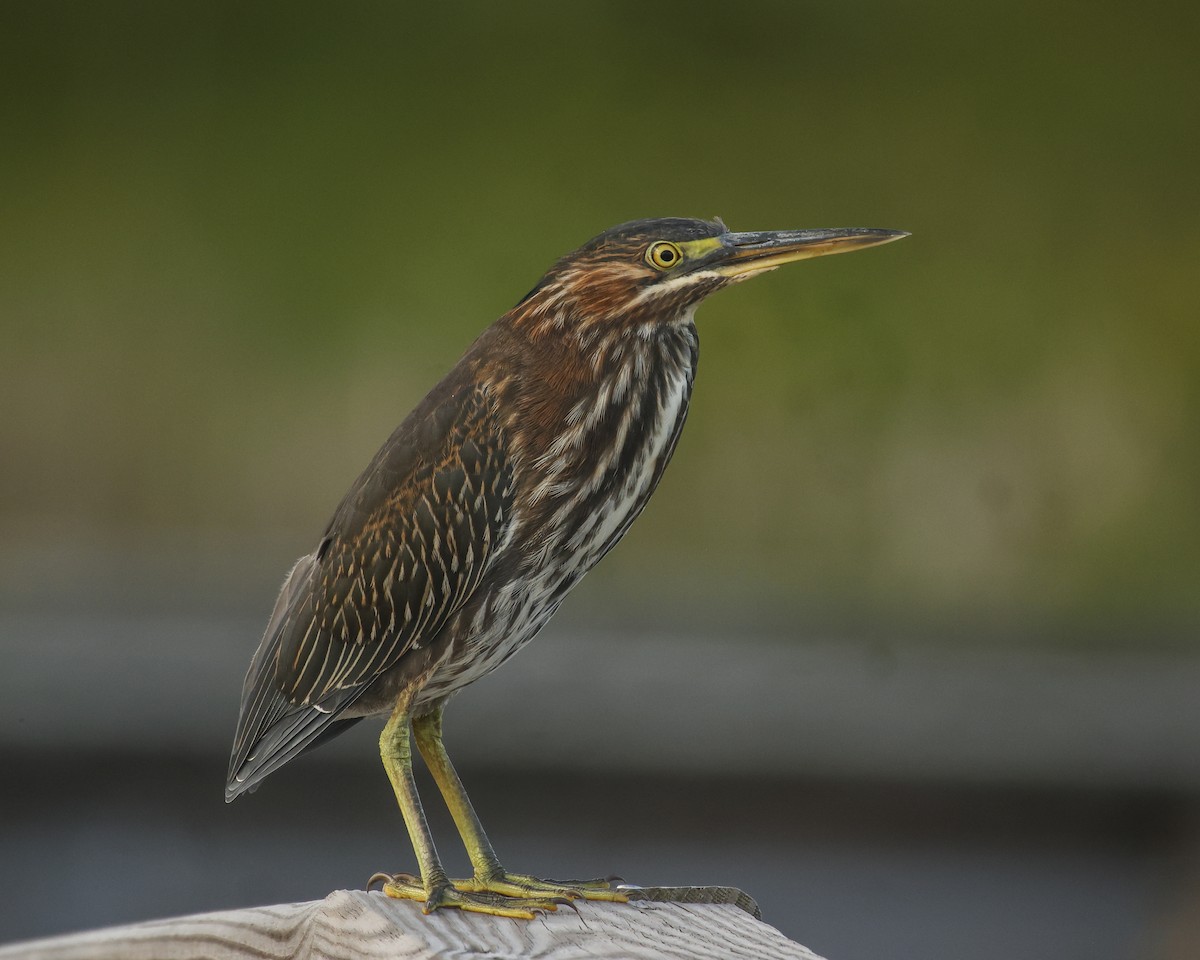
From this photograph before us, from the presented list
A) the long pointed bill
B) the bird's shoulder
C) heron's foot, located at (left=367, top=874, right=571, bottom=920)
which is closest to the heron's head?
the long pointed bill

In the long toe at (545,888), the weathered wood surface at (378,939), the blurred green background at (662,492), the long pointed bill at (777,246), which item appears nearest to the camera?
the weathered wood surface at (378,939)

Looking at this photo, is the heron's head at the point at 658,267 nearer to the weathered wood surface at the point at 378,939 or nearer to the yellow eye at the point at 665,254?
the yellow eye at the point at 665,254

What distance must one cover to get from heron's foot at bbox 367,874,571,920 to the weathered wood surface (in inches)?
3.6

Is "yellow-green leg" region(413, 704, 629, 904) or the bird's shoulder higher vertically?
the bird's shoulder

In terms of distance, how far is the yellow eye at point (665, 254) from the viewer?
6.10 feet

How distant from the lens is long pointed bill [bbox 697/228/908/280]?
180 centimetres

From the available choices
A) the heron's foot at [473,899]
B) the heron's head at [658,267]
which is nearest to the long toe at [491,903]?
the heron's foot at [473,899]

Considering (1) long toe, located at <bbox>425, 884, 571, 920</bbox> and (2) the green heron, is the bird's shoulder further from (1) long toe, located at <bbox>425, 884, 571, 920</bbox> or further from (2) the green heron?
(1) long toe, located at <bbox>425, 884, 571, 920</bbox>

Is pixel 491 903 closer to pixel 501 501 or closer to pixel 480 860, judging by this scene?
pixel 480 860

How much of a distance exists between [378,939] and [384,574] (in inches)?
25.1

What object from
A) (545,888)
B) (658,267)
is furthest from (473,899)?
(658,267)

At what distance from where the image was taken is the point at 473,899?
1.89 m

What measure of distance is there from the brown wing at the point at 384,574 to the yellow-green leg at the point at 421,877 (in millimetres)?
78

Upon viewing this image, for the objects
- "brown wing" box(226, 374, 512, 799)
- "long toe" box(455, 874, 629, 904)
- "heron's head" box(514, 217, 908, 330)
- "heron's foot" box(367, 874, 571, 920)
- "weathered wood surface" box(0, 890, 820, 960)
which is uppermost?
"heron's head" box(514, 217, 908, 330)
